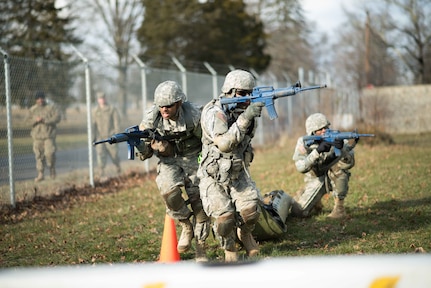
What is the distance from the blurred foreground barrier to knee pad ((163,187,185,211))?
3.80 metres

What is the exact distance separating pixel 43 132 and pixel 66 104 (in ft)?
4.52

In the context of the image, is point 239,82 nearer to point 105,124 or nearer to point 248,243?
point 248,243

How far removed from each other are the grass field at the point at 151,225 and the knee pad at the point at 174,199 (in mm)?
662

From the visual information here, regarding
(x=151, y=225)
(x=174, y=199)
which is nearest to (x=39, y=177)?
(x=151, y=225)

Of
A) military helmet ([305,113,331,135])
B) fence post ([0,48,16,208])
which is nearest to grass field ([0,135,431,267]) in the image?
fence post ([0,48,16,208])

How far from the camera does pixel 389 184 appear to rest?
453 inches

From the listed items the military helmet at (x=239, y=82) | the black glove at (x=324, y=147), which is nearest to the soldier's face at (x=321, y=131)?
the black glove at (x=324, y=147)

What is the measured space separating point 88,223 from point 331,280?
694cm

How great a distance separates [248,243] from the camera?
635 centimetres

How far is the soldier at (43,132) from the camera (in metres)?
11.2

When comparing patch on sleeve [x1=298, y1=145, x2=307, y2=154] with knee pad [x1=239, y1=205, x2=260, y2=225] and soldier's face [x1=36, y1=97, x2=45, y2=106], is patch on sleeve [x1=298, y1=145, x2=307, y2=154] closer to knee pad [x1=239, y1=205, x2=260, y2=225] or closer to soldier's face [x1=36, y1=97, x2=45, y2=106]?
knee pad [x1=239, y1=205, x2=260, y2=225]

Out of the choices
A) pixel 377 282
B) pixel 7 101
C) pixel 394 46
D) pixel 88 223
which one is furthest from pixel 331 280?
pixel 394 46

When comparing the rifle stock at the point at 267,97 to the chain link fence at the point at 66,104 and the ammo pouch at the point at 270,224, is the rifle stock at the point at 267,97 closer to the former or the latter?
the ammo pouch at the point at 270,224

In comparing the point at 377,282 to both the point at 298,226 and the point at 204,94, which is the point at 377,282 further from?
the point at 204,94
